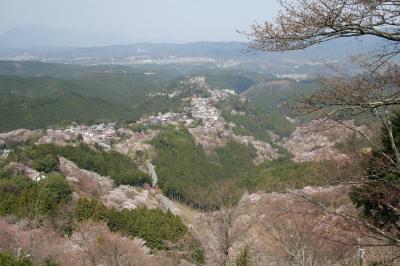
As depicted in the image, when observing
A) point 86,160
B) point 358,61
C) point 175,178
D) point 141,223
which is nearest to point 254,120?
point 175,178

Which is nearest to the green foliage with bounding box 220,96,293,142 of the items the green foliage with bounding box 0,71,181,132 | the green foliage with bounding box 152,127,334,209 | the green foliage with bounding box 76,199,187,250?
the green foliage with bounding box 0,71,181,132

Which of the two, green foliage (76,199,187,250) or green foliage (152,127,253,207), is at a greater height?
green foliage (76,199,187,250)

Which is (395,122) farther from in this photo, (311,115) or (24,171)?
(24,171)

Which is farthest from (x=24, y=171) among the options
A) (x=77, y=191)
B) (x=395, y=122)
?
(x=395, y=122)

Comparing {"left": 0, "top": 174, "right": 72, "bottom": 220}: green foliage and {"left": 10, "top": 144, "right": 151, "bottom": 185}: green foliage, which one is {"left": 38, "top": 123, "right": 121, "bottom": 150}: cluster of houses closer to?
{"left": 10, "top": 144, "right": 151, "bottom": 185}: green foliage

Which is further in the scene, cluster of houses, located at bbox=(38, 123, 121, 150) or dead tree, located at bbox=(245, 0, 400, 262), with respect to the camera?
cluster of houses, located at bbox=(38, 123, 121, 150)

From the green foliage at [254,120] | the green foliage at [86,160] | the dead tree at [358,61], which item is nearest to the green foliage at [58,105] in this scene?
the green foliage at [254,120]

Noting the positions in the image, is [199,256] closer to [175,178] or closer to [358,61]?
[358,61]

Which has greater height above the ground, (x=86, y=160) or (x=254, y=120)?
(x=86, y=160)
